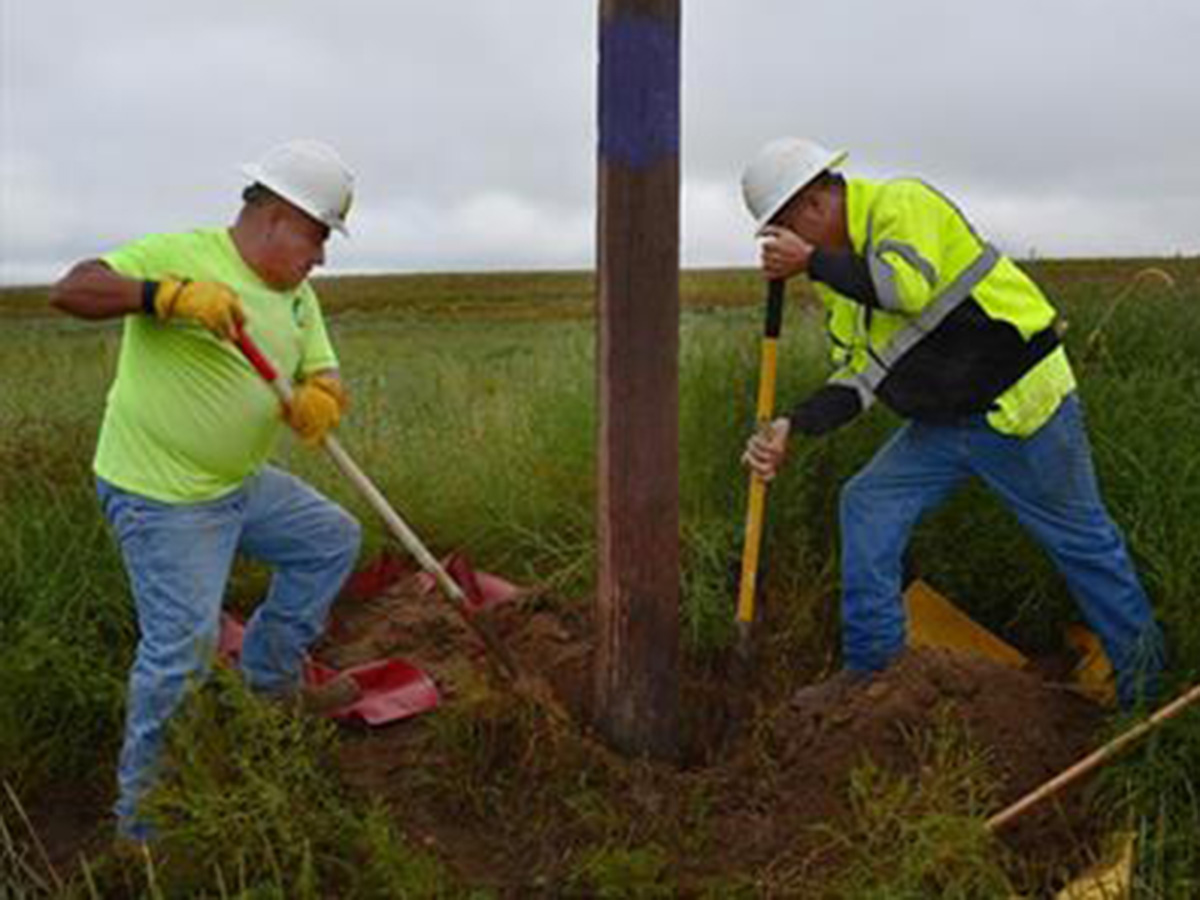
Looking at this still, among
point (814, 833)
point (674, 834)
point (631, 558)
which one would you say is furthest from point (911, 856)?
point (631, 558)

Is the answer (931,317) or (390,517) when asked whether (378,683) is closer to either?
(390,517)

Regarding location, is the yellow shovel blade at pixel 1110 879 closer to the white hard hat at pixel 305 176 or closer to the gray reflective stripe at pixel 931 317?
the gray reflective stripe at pixel 931 317

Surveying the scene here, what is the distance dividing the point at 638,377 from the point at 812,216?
2.32ft

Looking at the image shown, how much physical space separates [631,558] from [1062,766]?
47.9 inches

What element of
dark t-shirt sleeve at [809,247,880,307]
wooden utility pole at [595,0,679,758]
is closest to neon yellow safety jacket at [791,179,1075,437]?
dark t-shirt sleeve at [809,247,880,307]

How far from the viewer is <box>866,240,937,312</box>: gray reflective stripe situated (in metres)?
3.00

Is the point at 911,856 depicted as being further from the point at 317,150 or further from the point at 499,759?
the point at 317,150

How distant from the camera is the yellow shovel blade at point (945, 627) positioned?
147 inches

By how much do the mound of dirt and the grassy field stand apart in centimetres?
14

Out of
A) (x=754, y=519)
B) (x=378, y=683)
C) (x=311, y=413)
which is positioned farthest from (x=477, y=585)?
(x=311, y=413)

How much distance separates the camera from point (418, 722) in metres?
3.37

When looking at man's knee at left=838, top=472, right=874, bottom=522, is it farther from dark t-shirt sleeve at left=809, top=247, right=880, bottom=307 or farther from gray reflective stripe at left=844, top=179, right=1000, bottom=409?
dark t-shirt sleeve at left=809, top=247, right=880, bottom=307

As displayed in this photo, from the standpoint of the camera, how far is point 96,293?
2689 millimetres

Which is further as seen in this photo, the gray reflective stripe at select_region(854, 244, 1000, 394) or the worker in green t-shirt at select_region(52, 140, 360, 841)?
the gray reflective stripe at select_region(854, 244, 1000, 394)
